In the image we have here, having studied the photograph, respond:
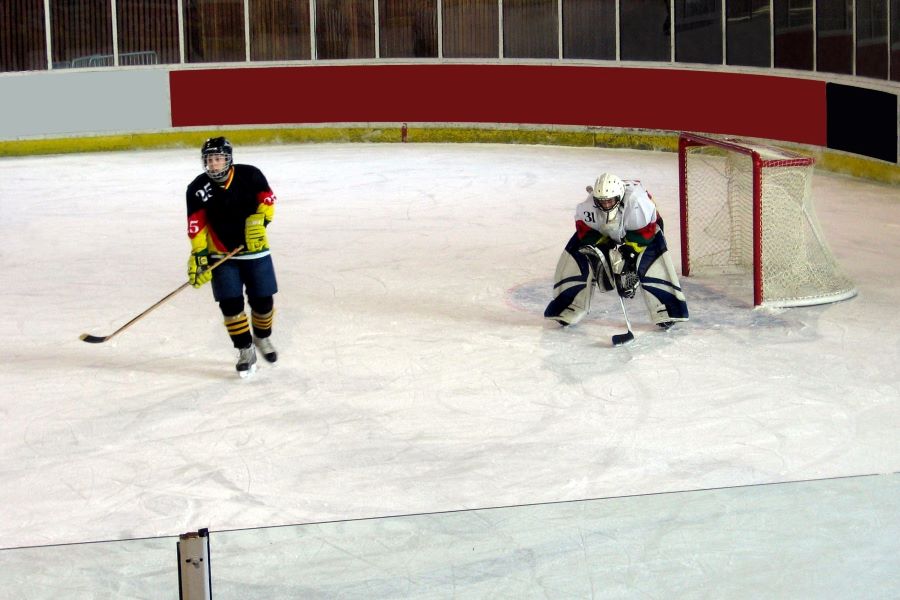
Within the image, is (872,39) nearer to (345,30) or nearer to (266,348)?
(345,30)

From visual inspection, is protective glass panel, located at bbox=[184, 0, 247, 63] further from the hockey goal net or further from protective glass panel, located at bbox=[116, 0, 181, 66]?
the hockey goal net

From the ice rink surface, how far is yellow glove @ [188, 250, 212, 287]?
0.56 metres

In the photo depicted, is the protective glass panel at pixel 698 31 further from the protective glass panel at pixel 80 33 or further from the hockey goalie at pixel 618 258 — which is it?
the hockey goalie at pixel 618 258

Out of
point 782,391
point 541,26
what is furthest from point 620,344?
point 541,26

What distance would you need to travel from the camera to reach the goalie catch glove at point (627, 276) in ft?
25.1

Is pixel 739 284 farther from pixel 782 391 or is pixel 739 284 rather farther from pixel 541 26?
pixel 541 26

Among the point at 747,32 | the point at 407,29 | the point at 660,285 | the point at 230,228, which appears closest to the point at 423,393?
the point at 230,228

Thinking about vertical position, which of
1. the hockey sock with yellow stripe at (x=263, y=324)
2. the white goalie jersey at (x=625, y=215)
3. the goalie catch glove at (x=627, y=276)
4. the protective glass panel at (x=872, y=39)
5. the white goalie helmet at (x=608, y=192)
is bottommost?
the hockey sock with yellow stripe at (x=263, y=324)

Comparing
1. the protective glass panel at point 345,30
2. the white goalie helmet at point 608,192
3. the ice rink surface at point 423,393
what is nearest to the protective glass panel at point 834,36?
the ice rink surface at point 423,393

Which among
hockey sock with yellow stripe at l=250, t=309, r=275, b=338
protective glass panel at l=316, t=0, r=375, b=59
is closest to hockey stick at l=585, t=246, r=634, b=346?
hockey sock with yellow stripe at l=250, t=309, r=275, b=338

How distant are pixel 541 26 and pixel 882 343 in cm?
1003

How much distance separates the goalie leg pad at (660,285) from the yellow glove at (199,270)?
96.1 inches

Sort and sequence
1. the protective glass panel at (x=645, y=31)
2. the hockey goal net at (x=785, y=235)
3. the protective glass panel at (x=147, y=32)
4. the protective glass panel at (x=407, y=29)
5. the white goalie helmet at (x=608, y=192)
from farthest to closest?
Answer: the protective glass panel at (x=407, y=29) → the protective glass panel at (x=147, y=32) → the protective glass panel at (x=645, y=31) → the hockey goal net at (x=785, y=235) → the white goalie helmet at (x=608, y=192)

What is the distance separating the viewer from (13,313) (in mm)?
8609
